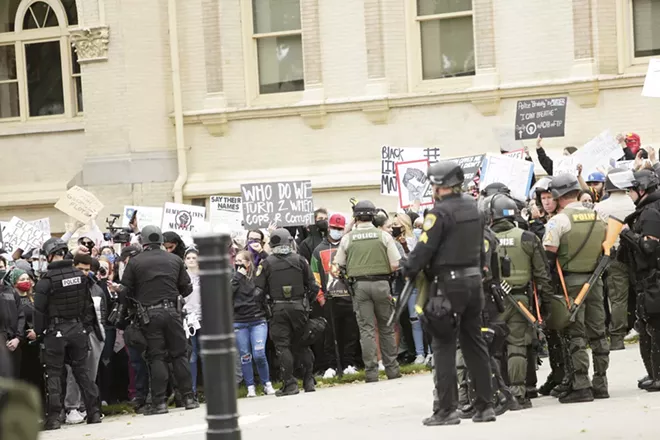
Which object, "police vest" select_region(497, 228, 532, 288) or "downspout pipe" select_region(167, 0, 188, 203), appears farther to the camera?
"downspout pipe" select_region(167, 0, 188, 203)

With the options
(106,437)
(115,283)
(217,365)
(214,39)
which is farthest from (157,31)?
(217,365)

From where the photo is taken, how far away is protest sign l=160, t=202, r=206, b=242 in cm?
2078

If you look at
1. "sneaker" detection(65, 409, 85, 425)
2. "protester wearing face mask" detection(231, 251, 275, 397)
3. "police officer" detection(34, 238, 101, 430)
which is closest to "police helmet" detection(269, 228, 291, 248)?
"protester wearing face mask" detection(231, 251, 275, 397)

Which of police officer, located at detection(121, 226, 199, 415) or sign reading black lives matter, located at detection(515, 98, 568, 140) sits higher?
sign reading black lives matter, located at detection(515, 98, 568, 140)

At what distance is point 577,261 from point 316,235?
6715 millimetres

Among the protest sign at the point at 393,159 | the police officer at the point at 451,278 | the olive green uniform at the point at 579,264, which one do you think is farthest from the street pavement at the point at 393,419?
the protest sign at the point at 393,159

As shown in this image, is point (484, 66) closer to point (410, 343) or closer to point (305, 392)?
point (410, 343)

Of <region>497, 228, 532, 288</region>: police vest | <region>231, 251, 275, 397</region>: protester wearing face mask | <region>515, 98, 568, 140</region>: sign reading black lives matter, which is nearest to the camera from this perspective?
<region>497, 228, 532, 288</region>: police vest

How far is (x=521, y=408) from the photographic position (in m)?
12.8

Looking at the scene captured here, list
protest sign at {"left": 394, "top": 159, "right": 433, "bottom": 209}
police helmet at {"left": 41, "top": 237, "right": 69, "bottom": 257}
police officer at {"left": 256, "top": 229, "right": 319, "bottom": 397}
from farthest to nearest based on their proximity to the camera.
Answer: protest sign at {"left": 394, "top": 159, "right": 433, "bottom": 209} → police officer at {"left": 256, "top": 229, "right": 319, "bottom": 397} → police helmet at {"left": 41, "top": 237, "right": 69, "bottom": 257}

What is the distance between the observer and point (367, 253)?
16.8 metres

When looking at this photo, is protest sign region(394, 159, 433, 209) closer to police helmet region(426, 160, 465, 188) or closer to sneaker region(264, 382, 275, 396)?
sneaker region(264, 382, 275, 396)

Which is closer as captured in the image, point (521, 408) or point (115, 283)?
point (521, 408)

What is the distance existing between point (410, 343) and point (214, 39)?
9434 mm
